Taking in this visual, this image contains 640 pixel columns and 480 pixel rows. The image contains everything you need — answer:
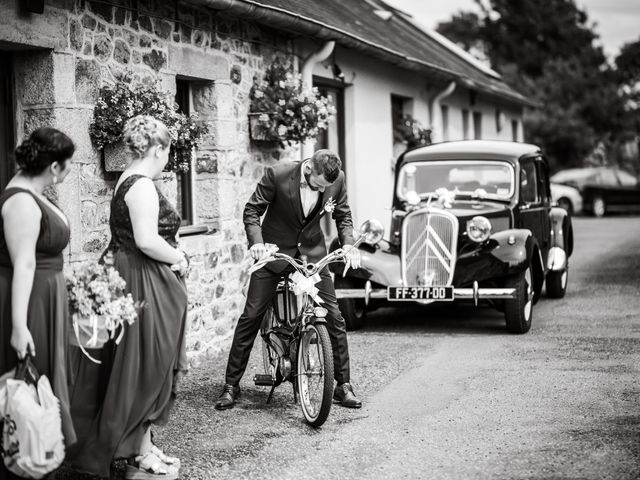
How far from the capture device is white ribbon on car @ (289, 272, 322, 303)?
673cm

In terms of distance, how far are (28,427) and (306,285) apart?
249 centimetres

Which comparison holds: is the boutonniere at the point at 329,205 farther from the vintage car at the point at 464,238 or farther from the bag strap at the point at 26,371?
the vintage car at the point at 464,238

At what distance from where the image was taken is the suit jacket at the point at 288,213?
23.3 feet

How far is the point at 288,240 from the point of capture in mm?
7176

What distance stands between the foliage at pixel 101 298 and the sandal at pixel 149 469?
2.42ft

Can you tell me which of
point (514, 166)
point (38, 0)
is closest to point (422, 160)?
point (514, 166)

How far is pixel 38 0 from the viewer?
705cm

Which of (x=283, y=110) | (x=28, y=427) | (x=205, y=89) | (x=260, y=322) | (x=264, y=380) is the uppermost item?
(x=205, y=89)

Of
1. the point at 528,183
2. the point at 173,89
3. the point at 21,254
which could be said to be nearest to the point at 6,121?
the point at 173,89

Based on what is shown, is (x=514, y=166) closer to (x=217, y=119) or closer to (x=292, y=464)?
(x=217, y=119)

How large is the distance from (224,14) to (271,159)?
1.84 m

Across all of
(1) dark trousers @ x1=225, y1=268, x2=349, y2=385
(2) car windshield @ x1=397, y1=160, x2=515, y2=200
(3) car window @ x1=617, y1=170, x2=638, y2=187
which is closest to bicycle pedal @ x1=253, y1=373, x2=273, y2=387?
(1) dark trousers @ x1=225, y1=268, x2=349, y2=385

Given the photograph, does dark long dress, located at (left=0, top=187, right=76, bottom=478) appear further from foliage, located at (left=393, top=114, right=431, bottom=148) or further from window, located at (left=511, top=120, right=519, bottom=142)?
window, located at (left=511, top=120, right=519, bottom=142)

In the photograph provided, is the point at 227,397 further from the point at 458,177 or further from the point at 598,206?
the point at 598,206
